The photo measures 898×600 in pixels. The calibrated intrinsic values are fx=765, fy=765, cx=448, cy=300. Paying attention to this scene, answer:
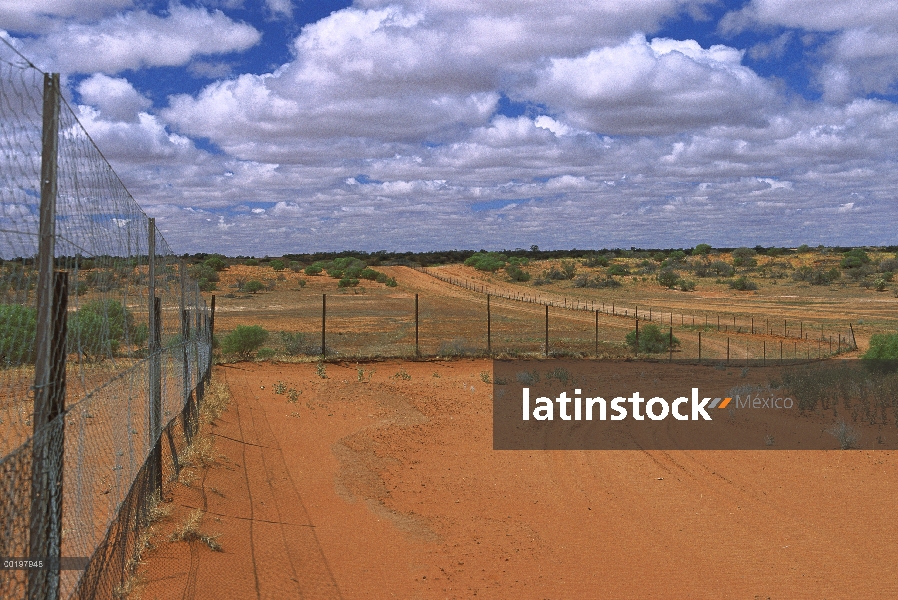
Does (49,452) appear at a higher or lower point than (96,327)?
lower

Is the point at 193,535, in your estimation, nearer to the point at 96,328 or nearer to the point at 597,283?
the point at 96,328

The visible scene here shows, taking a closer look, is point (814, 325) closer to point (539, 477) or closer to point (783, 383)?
point (783, 383)

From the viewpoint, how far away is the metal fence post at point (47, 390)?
358cm

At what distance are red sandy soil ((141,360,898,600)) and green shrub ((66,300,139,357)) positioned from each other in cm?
223

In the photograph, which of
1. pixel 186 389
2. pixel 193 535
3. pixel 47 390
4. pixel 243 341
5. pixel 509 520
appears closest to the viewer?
pixel 47 390

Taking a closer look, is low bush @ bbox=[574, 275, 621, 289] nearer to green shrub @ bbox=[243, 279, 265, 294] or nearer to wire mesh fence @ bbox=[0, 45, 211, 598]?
green shrub @ bbox=[243, 279, 265, 294]

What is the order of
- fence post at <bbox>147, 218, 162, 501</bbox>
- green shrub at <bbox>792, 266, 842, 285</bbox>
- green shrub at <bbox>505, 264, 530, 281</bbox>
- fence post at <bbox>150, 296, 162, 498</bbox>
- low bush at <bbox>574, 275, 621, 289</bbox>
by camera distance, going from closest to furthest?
fence post at <bbox>147, 218, 162, 501</bbox> → fence post at <bbox>150, 296, 162, 498</bbox> → green shrub at <bbox>792, 266, 842, 285</bbox> → low bush at <bbox>574, 275, 621, 289</bbox> → green shrub at <bbox>505, 264, 530, 281</bbox>

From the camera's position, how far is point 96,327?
520 cm

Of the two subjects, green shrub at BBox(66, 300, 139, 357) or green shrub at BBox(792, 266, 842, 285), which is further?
green shrub at BBox(792, 266, 842, 285)

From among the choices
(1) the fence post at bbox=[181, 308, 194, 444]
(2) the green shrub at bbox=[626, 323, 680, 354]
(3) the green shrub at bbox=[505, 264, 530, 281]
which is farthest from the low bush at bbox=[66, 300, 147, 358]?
(3) the green shrub at bbox=[505, 264, 530, 281]

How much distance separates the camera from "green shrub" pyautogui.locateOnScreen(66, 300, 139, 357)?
4656mm

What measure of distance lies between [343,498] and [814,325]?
42.4 m

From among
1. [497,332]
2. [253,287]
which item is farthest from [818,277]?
[253,287]

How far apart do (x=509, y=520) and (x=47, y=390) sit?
6.95m
